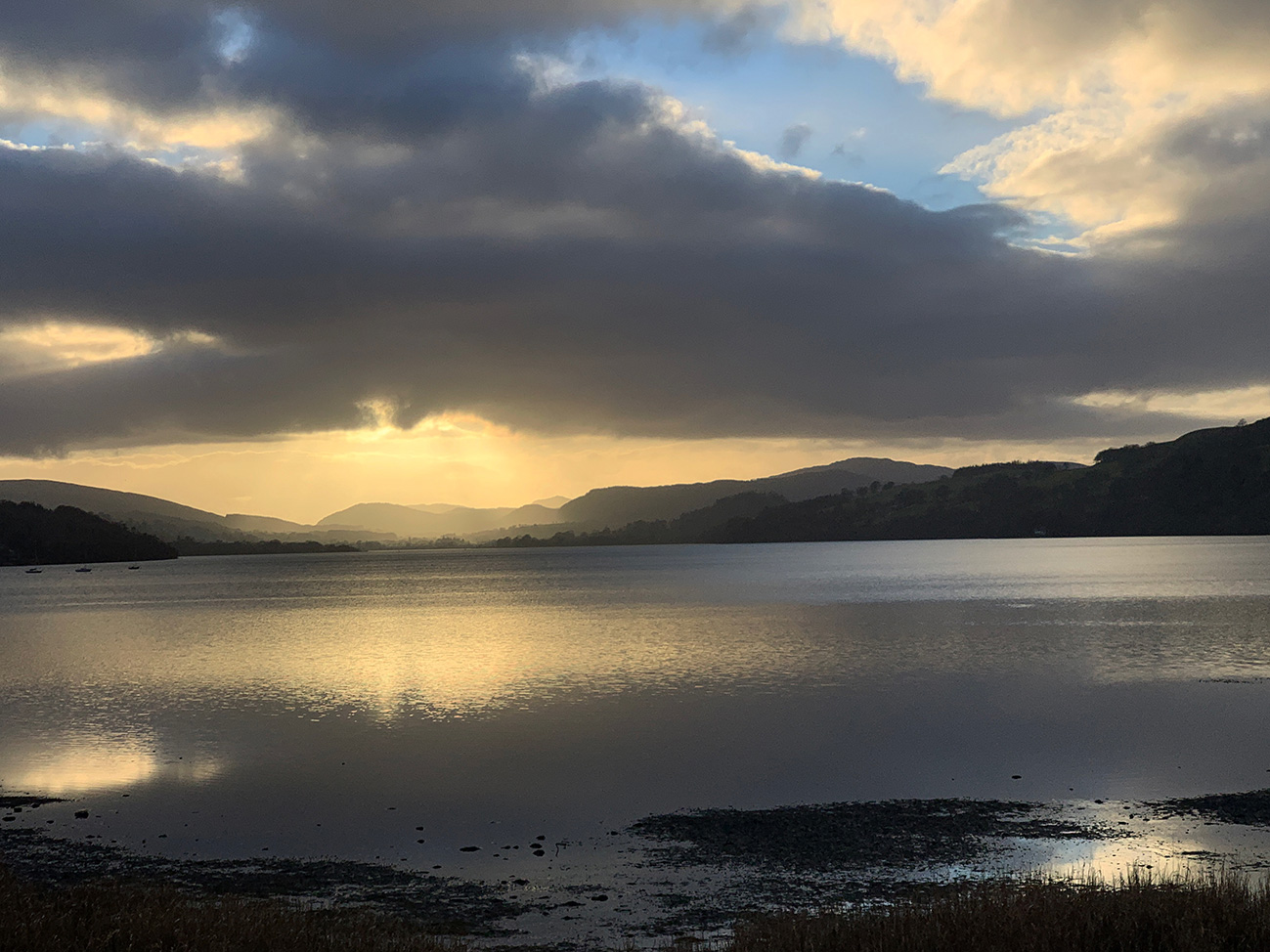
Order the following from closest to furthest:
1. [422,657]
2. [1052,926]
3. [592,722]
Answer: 1. [1052,926]
2. [592,722]
3. [422,657]

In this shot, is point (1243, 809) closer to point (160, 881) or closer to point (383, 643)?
point (160, 881)

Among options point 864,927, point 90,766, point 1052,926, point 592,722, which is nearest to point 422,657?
point 592,722

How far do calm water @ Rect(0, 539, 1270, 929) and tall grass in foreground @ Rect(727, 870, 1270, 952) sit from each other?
10.1 m

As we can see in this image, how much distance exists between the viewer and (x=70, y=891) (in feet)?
64.6

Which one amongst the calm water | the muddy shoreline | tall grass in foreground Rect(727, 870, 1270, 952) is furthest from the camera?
the calm water

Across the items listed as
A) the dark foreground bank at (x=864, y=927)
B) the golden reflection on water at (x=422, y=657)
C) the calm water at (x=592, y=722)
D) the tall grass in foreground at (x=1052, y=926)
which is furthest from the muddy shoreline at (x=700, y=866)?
the golden reflection on water at (x=422, y=657)

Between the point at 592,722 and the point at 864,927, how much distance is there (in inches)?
1143

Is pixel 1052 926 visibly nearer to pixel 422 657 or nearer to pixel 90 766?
pixel 90 766

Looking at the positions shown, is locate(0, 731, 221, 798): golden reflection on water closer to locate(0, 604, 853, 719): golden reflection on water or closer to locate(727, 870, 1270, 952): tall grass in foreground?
locate(0, 604, 853, 719): golden reflection on water

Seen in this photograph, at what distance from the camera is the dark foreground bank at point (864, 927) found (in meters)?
15.3

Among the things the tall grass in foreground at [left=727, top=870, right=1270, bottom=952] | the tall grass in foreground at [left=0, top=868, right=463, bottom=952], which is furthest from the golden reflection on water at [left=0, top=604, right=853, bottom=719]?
the tall grass in foreground at [left=727, top=870, right=1270, bottom=952]

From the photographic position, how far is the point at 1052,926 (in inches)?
621

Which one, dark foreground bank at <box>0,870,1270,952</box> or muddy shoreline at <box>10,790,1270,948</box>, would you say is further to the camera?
muddy shoreline at <box>10,790,1270,948</box>

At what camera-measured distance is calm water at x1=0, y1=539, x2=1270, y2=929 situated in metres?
30.3
